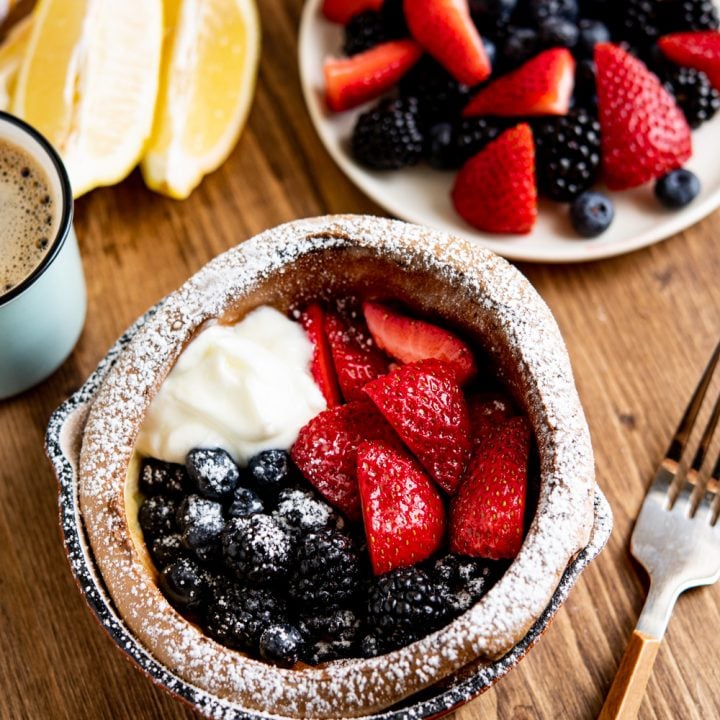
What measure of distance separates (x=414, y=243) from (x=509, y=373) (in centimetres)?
25

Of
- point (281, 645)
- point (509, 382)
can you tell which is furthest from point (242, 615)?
point (509, 382)

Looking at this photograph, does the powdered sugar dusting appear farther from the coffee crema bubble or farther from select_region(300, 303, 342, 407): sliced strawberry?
the coffee crema bubble

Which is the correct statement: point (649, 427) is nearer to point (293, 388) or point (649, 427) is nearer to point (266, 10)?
point (293, 388)

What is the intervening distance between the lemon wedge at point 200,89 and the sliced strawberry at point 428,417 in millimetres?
766

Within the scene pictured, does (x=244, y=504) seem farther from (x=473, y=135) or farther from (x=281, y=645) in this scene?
(x=473, y=135)

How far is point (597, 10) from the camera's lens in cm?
221

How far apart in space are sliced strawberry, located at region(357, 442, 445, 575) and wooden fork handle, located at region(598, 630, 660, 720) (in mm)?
447

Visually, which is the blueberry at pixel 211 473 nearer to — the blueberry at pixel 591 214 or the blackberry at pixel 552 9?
the blueberry at pixel 591 214

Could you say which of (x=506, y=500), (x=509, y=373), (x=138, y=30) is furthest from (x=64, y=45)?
(x=506, y=500)

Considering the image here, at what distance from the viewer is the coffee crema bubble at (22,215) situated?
1706mm

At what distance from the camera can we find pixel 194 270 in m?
2.04

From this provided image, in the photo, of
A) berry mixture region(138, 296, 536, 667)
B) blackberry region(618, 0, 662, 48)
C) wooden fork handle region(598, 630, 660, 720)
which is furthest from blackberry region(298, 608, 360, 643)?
blackberry region(618, 0, 662, 48)

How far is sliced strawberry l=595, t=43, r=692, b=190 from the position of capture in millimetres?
2012

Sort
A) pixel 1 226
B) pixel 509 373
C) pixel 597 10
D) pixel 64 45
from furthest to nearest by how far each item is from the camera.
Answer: pixel 597 10 → pixel 64 45 → pixel 1 226 → pixel 509 373
